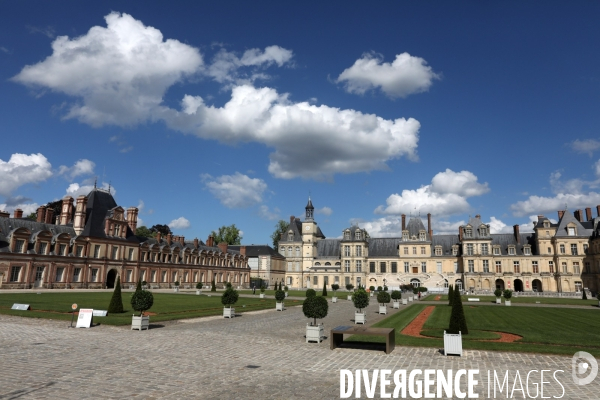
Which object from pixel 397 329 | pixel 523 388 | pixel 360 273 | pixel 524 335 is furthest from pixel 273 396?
pixel 360 273

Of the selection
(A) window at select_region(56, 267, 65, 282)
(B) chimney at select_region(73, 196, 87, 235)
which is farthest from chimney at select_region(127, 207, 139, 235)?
(A) window at select_region(56, 267, 65, 282)

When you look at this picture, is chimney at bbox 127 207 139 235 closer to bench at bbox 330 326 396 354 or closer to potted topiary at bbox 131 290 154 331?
potted topiary at bbox 131 290 154 331

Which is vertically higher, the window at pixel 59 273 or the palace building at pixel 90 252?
the palace building at pixel 90 252

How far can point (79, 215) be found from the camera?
59875 millimetres

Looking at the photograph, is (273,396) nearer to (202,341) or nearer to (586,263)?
(202,341)

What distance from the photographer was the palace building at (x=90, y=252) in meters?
50.4

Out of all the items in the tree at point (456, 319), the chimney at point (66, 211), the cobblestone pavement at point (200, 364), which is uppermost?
the chimney at point (66, 211)

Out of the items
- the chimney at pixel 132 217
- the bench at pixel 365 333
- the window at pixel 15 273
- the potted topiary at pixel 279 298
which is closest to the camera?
the bench at pixel 365 333

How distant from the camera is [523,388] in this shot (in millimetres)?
10219

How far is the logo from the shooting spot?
1105 cm

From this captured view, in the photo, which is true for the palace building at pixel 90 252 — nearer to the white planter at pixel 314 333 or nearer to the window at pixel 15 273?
the window at pixel 15 273

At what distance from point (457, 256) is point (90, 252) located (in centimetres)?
6983

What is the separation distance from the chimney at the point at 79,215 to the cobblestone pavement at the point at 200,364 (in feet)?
145

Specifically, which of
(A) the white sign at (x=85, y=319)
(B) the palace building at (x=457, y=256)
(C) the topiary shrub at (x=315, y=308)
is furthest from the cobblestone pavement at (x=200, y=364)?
(B) the palace building at (x=457, y=256)
